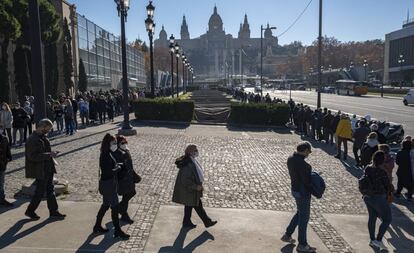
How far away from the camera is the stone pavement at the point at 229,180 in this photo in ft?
25.5

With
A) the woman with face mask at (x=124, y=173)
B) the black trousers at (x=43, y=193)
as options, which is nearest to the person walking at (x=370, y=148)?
the woman with face mask at (x=124, y=173)

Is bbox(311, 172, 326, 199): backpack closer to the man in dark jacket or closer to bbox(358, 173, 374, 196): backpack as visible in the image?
bbox(358, 173, 374, 196): backpack

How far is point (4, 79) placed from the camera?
97.6 feet

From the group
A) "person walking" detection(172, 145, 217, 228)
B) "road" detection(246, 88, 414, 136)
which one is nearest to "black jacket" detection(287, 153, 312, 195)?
"person walking" detection(172, 145, 217, 228)

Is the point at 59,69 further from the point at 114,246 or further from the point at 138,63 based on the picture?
the point at 138,63

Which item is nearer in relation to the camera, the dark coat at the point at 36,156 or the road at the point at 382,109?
the dark coat at the point at 36,156

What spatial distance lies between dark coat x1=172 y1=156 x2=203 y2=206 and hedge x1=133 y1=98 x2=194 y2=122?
17.7 meters

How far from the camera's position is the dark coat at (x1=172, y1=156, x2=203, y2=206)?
23.3 feet

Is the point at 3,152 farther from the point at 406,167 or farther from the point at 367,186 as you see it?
the point at 406,167

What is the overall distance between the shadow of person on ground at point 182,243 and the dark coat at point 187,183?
0.50 metres

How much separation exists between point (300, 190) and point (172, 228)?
2304 mm

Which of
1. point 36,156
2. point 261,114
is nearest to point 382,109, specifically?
point 261,114

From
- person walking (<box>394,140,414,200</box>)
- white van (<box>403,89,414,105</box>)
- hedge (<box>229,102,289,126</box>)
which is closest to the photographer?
person walking (<box>394,140,414,200</box>)

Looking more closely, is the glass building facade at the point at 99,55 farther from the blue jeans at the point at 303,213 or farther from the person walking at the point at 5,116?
the blue jeans at the point at 303,213
